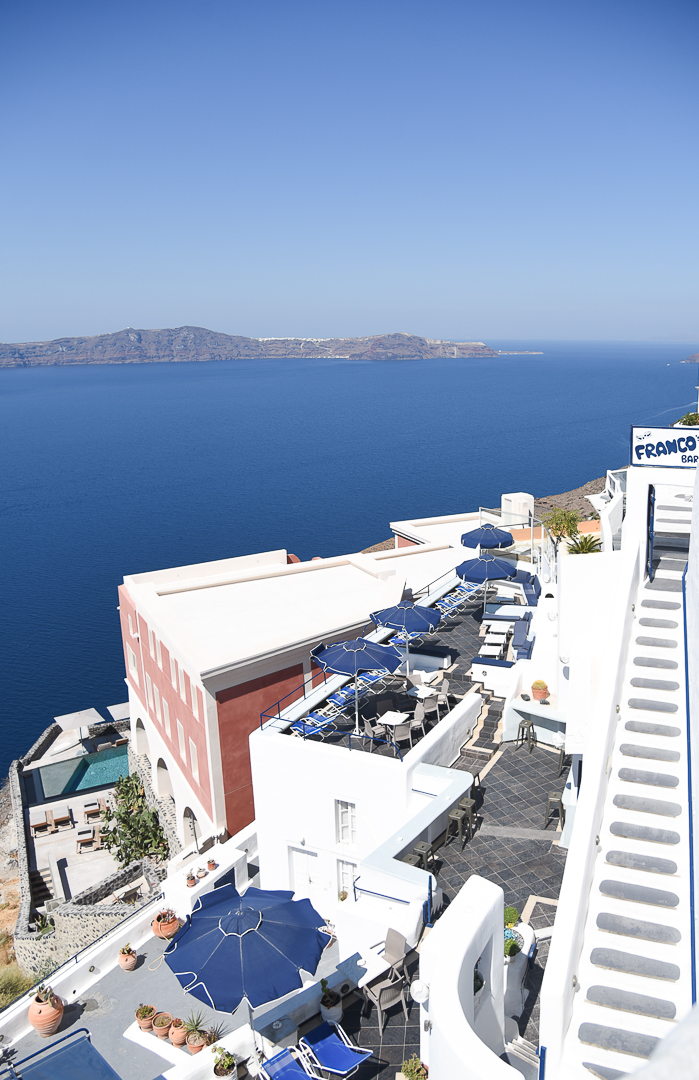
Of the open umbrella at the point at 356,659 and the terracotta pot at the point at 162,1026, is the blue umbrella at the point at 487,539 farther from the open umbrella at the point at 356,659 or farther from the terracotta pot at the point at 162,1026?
the terracotta pot at the point at 162,1026

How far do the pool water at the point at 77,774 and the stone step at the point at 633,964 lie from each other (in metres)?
34.0

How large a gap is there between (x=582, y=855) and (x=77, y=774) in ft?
123

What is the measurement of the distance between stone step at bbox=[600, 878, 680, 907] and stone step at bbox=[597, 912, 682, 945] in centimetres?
24

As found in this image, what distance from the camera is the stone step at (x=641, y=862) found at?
349 inches

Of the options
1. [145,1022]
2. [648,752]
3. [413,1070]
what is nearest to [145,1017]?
[145,1022]

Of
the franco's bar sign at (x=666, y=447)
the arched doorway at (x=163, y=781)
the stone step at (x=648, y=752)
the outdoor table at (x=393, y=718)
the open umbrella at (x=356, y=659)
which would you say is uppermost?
the franco's bar sign at (x=666, y=447)

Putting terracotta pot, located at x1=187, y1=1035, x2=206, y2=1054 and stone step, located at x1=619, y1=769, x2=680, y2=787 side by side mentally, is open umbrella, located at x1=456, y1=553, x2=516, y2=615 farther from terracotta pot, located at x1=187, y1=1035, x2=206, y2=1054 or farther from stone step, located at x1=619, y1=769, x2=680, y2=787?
terracotta pot, located at x1=187, y1=1035, x2=206, y2=1054

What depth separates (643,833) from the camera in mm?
9281

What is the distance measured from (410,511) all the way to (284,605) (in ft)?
216

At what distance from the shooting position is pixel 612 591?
14148 millimetres

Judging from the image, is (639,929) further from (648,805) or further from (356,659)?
(356,659)

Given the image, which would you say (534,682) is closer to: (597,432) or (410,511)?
(410,511)

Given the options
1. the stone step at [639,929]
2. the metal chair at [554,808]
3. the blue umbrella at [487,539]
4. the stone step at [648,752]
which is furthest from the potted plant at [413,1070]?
the blue umbrella at [487,539]

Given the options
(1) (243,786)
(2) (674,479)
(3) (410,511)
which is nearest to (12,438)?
(3) (410,511)
